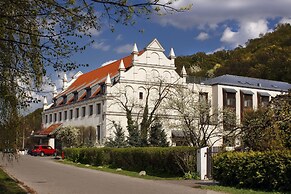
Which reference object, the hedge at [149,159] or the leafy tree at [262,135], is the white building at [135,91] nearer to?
the hedge at [149,159]

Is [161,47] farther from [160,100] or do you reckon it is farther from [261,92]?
[261,92]

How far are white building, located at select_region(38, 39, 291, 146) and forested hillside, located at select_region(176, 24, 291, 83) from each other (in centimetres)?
1508

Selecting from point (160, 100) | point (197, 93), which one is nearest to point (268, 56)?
point (197, 93)

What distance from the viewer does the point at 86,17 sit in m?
9.06

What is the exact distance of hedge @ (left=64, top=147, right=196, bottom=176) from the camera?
2423cm

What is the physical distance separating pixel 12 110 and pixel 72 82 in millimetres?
63322

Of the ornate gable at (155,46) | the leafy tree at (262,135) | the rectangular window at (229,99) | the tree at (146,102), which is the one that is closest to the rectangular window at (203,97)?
the rectangular window at (229,99)

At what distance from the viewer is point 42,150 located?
195ft

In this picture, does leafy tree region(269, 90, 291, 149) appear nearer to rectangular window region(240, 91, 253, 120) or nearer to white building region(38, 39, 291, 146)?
white building region(38, 39, 291, 146)

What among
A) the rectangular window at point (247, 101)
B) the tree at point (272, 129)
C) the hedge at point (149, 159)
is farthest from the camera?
the rectangular window at point (247, 101)

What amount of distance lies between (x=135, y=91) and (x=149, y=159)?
26.1 m

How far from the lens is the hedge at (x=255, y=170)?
51.8ft

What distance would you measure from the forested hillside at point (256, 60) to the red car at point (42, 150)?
28560 mm

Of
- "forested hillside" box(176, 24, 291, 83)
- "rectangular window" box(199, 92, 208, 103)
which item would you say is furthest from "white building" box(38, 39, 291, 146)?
"forested hillside" box(176, 24, 291, 83)
